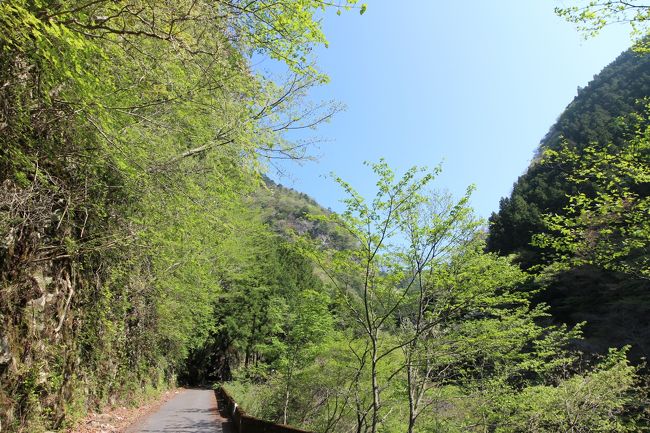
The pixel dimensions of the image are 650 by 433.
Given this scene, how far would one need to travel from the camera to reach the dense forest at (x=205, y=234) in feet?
15.3

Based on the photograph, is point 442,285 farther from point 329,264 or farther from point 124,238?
point 124,238

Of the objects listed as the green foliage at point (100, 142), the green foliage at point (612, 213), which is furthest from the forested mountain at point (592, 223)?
the green foliage at point (100, 142)

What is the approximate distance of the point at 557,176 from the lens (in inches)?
1421

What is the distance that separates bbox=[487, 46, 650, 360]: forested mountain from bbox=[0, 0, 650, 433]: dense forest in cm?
273

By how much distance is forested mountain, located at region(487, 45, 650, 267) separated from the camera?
33.9 m

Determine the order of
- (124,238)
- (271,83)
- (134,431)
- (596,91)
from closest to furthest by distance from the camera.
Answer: (124,238), (271,83), (134,431), (596,91)

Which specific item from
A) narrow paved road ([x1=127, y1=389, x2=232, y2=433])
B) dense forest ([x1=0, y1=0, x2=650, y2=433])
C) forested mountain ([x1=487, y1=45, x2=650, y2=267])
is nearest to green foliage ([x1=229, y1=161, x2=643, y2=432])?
dense forest ([x1=0, y1=0, x2=650, y2=433])

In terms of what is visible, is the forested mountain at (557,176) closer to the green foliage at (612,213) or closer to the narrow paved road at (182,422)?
the green foliage at (612,213)

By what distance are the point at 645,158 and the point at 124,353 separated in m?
15.7

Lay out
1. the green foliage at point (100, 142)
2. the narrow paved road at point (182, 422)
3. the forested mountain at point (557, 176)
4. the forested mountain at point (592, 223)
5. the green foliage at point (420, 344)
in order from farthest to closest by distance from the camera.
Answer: the forested mountain at point (557, 176) → the forested mountain at point (592, 223) → the narrow paved road at point (182, 422) → the green foliage at point (420, 344) → the green foliage at point (100, 142)

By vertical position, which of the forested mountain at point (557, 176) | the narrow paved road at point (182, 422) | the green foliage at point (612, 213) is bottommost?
the narrow paved road at point (182, 422)

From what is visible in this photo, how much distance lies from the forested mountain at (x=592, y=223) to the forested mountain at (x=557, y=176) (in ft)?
0.27

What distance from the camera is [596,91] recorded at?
1847 inches

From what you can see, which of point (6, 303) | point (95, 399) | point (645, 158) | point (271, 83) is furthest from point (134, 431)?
point (645, 158)
